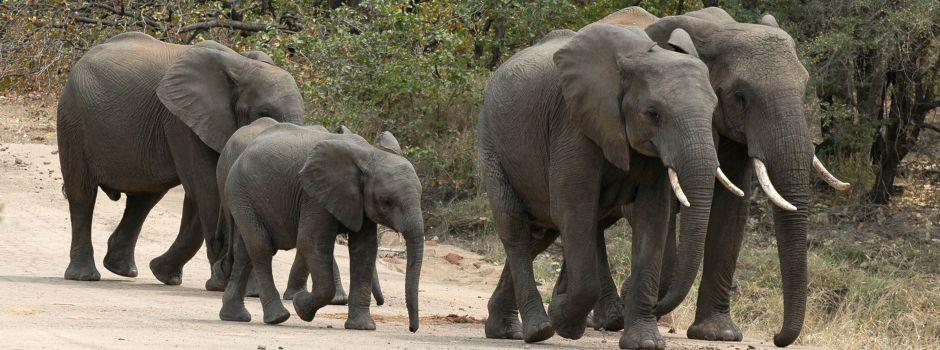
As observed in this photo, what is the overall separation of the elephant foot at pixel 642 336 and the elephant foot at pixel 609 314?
5.29 ft

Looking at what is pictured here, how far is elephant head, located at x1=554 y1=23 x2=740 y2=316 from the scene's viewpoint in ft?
27.0

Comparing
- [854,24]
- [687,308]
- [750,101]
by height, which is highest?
[750,101]

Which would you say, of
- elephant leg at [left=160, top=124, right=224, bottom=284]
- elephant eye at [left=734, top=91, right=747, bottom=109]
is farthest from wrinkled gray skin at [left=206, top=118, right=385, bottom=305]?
elephant eye at [left=734, top=91, right=747, bottom=109]

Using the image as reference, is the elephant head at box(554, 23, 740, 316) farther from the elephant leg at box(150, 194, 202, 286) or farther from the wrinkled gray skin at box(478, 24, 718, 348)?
the elephant leg at box(150, 194, 202, 286)

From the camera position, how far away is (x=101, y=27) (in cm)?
2075

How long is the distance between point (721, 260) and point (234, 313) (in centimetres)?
315

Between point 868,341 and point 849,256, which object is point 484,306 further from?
point 849,256

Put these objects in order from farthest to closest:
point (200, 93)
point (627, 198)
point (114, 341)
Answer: point (200, 93)
point (627, 198)
point (114, 341)

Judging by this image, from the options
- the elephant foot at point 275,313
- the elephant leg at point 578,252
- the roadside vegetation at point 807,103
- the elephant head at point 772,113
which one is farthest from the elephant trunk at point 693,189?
the roadside vegetation at point 807,103

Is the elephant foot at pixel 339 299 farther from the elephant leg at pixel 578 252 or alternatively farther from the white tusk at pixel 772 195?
the white tusk at pixel 772 195

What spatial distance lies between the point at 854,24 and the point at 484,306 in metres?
5.80

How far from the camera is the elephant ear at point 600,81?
28.2ft

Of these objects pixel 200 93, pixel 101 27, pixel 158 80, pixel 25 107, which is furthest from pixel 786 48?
pixel 25 107

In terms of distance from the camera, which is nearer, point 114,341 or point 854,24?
point 114,341
